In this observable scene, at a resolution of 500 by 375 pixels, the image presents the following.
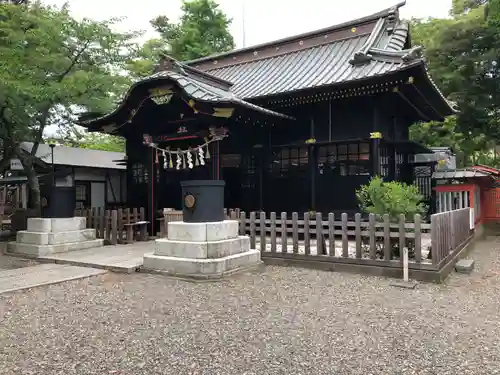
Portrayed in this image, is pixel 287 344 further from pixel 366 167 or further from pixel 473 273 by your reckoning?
pixel 366 167

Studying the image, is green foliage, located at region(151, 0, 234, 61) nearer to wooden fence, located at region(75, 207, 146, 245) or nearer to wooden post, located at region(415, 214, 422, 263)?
wooden fence, located at region(75, 207, 146, 245)

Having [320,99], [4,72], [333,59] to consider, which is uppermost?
[333,59]

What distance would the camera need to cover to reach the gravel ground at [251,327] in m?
3.37

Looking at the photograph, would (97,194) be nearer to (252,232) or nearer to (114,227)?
(114,227)

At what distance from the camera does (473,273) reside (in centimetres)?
756

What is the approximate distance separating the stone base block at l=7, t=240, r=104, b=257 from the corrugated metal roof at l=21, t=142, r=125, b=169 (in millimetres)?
8373

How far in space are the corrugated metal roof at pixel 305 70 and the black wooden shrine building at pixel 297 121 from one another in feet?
0.16

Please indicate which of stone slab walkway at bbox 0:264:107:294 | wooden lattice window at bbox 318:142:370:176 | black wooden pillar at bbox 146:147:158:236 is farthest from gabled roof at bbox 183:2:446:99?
stone slab walkway at bbox 0:264:107:294

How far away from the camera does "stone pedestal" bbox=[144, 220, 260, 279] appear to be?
6688mm

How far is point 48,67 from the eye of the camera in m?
11.4

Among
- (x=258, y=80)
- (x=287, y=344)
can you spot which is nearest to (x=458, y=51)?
(x=258, y=80)

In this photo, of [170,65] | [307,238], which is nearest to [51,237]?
[170,65]

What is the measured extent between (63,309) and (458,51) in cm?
→ 1722

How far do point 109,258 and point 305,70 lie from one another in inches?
325
